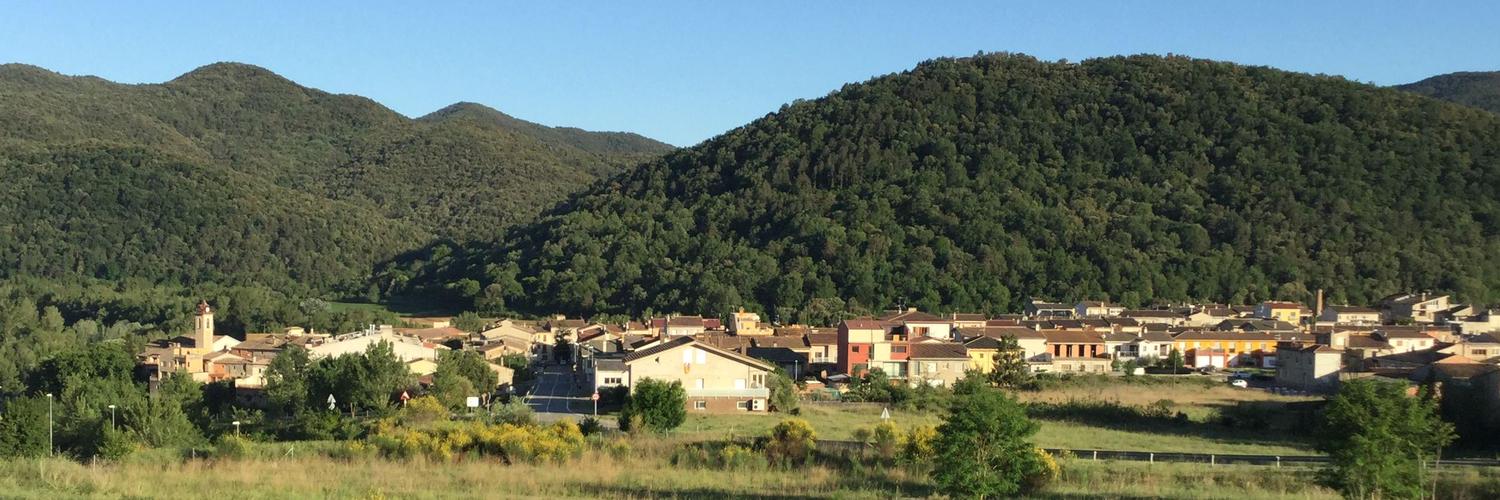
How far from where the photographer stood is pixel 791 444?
849 inches

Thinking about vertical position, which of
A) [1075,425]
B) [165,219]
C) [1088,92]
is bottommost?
[1075,425]

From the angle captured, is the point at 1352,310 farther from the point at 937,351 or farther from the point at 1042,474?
the point at 1042,474

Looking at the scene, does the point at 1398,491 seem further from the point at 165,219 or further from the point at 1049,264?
the point at 165,219

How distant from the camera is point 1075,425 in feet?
96.6

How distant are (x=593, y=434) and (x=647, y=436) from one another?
95 cm

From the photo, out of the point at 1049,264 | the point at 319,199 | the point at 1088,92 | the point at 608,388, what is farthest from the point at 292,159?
the point at 608,388

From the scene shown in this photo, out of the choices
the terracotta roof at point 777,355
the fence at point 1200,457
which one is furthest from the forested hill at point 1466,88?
the fence at point 1200,457

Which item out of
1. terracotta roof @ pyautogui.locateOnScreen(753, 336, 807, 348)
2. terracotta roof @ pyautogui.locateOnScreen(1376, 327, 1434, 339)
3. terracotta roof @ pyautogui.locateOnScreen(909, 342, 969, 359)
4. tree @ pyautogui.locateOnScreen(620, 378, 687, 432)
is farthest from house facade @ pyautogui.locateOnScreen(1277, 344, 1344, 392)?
tree @ pyautogui.locateOnScreen(620, 378, 687, 432)

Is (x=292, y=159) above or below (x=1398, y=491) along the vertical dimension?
above

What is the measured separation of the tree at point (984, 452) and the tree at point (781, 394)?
12.1 meters

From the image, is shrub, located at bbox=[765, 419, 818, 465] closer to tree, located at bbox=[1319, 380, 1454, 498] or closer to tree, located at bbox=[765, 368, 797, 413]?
tree, located at bbox=[1319, 380, 1454, 498]

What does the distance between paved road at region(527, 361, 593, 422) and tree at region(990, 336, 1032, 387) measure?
437 inches

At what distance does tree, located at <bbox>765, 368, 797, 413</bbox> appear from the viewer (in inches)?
1196

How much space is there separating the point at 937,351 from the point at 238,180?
289 feet
